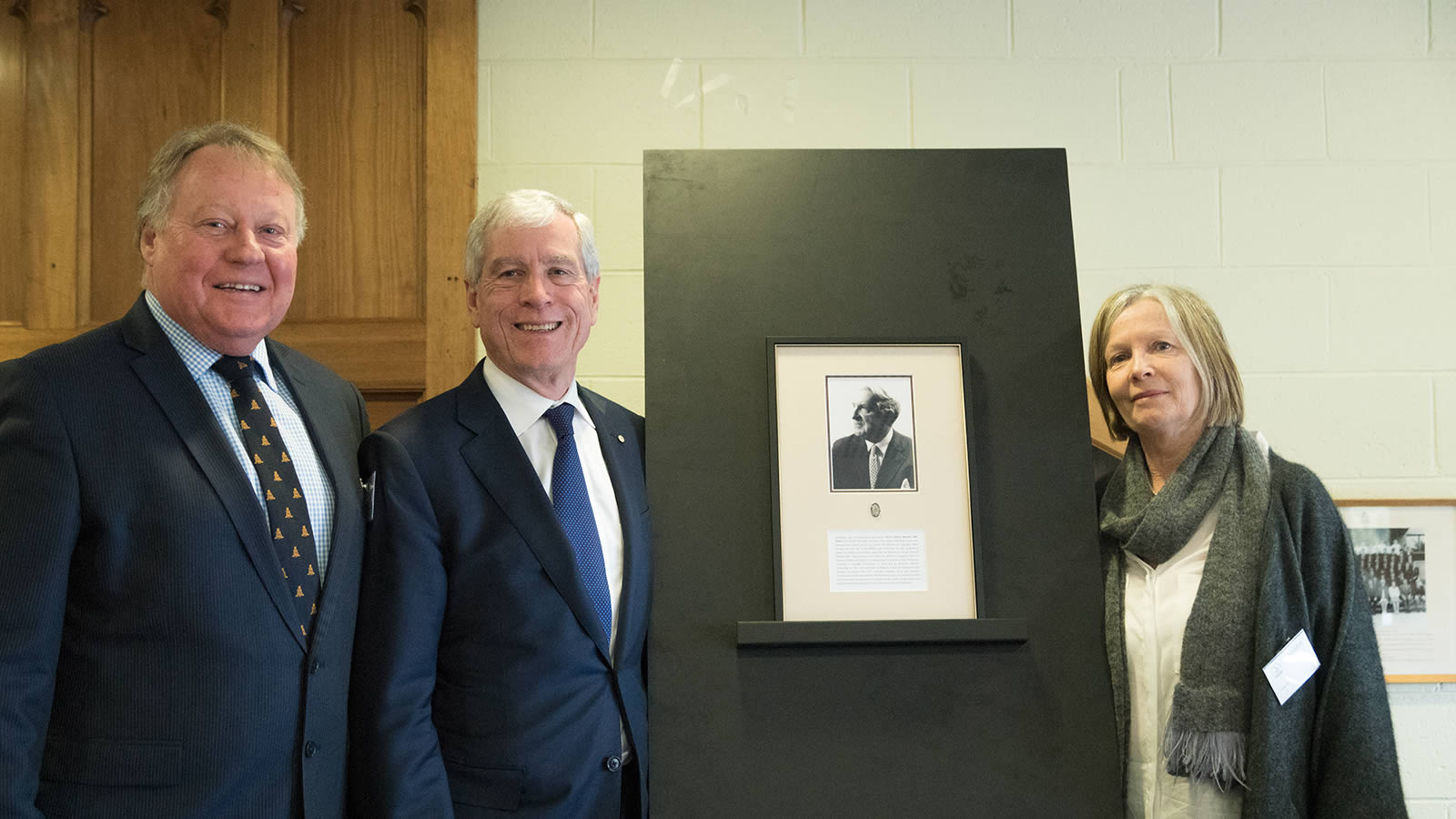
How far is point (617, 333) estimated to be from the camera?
101 inches

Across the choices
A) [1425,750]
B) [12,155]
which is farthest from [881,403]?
[12,155]

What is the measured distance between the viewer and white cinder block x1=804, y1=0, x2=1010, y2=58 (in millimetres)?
2607

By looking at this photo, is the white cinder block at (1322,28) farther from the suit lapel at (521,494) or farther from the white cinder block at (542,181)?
the suit lapel at (521,494)

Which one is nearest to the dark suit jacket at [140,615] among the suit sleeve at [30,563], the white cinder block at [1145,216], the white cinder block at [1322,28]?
the suit sleeve at [30,563]

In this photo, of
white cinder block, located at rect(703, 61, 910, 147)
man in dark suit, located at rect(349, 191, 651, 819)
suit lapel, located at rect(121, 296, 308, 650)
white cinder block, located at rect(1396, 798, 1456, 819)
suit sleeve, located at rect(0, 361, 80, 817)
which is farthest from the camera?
white cinder block, located at rect(703, 61, 910, 147)

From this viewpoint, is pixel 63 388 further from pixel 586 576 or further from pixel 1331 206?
pixel 1331 206

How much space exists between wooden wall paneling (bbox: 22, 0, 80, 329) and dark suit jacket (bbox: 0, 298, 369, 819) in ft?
3.91

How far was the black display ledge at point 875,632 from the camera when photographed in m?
1.70

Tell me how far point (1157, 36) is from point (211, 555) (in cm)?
257

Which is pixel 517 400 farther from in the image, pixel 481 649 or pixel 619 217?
pixel 619 217

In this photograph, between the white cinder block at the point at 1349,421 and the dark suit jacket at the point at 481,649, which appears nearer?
the dark suit jacket at the point at 481,649

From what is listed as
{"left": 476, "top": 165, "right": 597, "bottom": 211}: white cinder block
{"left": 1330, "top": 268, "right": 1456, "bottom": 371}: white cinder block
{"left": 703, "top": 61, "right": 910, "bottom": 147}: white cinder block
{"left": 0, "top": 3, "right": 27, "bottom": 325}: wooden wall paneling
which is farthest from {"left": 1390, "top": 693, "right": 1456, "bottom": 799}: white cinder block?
{"left": 0, "top": 3, "right": 27, "bottom": 325}: wooden wall paneling

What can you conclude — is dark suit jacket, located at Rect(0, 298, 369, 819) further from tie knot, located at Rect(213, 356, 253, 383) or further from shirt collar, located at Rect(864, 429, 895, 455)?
shirt collar, located at Rect(864, 429, 895, 455)

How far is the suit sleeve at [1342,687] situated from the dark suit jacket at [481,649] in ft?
3.87
